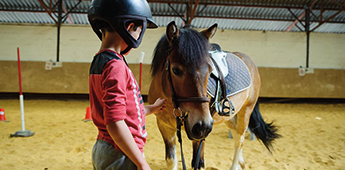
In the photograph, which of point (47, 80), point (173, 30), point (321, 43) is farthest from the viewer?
point (321, 43)

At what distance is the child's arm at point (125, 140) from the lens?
65 centimetres

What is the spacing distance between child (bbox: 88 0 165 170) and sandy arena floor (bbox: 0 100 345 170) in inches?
76.8

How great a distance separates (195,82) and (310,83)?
862cm

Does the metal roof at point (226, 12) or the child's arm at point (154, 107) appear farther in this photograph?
the metal roof at point (226, 12)

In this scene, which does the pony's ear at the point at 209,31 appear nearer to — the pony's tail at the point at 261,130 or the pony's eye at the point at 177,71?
the pony's eye at the point at 177,71

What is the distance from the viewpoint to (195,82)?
114 cm

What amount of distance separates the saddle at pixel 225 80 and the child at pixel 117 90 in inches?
33.1

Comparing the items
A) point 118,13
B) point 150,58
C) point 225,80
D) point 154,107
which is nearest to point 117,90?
point 118,13

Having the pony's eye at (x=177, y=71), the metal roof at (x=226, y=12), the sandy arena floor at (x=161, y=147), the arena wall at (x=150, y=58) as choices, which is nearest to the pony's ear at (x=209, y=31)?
the pony's eye at (x=177, y=71)

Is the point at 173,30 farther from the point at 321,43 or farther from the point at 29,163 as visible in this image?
the point at 321,43

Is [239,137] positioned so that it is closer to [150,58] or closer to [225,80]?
[225,80]

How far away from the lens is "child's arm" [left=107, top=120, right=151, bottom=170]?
25.5 inches

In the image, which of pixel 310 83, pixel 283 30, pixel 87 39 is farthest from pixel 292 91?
pixel 87 39

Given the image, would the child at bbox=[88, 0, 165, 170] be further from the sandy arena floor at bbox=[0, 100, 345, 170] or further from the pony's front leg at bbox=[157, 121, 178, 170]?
the sandy arena floor at bbox=[0, 100, 345, 170]
